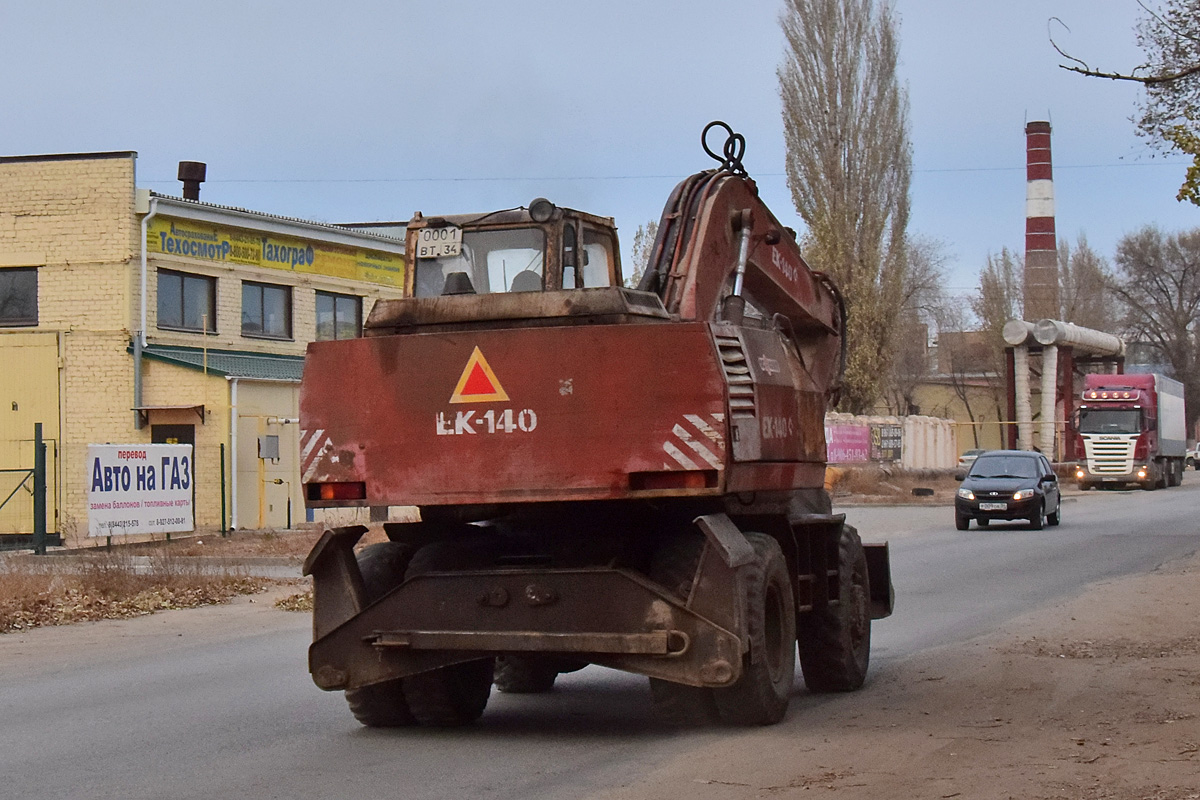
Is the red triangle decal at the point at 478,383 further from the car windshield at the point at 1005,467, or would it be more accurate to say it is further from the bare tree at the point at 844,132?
the bare tree at the point at 844,132

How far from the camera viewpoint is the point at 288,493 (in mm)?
33844

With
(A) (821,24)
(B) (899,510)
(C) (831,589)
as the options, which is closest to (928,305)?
(A) (821,24)

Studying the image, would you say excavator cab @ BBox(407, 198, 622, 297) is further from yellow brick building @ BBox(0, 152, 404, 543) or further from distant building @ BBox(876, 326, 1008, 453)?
distant building @ BBox(876, 326, 1008, 453)

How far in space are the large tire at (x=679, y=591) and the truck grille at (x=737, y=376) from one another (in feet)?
2.48

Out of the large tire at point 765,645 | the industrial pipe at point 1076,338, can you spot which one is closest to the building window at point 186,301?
the large tire at point 765,645

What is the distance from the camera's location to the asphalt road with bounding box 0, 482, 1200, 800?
25.1 ft

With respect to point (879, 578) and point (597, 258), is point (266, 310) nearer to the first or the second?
point (879, 578)

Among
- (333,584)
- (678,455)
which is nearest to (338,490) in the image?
(333,584)

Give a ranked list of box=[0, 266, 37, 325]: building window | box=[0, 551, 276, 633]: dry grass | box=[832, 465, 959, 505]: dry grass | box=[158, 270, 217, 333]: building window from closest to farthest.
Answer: box=[0, 551, 276, 633]: dry grass → box=[0, 266, 37, 325]: building window → box=[158, 270, 217, 333]: building window → box=[832, 465, 959, 505]: dry grass

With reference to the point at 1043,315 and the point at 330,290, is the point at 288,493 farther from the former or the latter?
the point at 1043,315

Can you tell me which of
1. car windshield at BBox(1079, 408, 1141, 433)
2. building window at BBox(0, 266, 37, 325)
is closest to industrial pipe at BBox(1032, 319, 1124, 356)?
car windshield at BBox(1079, 408, 1141, 433)

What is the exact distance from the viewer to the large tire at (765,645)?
860cm

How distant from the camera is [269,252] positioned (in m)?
35.9

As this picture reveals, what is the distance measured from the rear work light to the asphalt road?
53.9 inches
